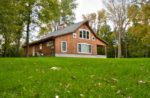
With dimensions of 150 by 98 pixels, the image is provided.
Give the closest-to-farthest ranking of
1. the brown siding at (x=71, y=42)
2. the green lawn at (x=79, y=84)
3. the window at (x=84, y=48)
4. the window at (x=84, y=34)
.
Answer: the green lawn at (x=79, y=84) < the brown siding at (x=71, y=42) < the window at (x=84, y=48) < the window at (x=84, y=34)

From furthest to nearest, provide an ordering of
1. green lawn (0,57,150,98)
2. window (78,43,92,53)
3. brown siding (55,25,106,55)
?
window (78,43,92,53) → brown siding (55,25,106,55) → green lawn (0,57,150,98)

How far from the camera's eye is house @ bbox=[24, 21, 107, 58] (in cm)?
4597

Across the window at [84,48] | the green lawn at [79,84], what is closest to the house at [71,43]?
the window at [84,48]

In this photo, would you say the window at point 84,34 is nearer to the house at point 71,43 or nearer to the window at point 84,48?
the house at point 71,43

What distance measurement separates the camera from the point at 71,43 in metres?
47.4

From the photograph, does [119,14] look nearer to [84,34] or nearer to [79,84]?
[84,34]

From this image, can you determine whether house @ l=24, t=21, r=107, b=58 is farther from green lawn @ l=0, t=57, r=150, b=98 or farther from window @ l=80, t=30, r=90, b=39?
green lawn @ l=0, t=57, r=150, b=98

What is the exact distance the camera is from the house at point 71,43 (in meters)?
46.0

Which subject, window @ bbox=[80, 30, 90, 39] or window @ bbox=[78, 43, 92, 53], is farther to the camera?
window @ bbox=[80, 30, 90, 39]

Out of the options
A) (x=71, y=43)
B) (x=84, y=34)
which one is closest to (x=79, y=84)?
(x=71, y=43)

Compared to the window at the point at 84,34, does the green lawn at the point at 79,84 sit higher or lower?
lower

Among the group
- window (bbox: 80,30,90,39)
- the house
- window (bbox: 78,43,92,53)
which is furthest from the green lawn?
window (bbox: 80,30,90,39)

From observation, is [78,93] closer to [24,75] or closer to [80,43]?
[24,75]

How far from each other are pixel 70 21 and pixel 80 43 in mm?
19567
